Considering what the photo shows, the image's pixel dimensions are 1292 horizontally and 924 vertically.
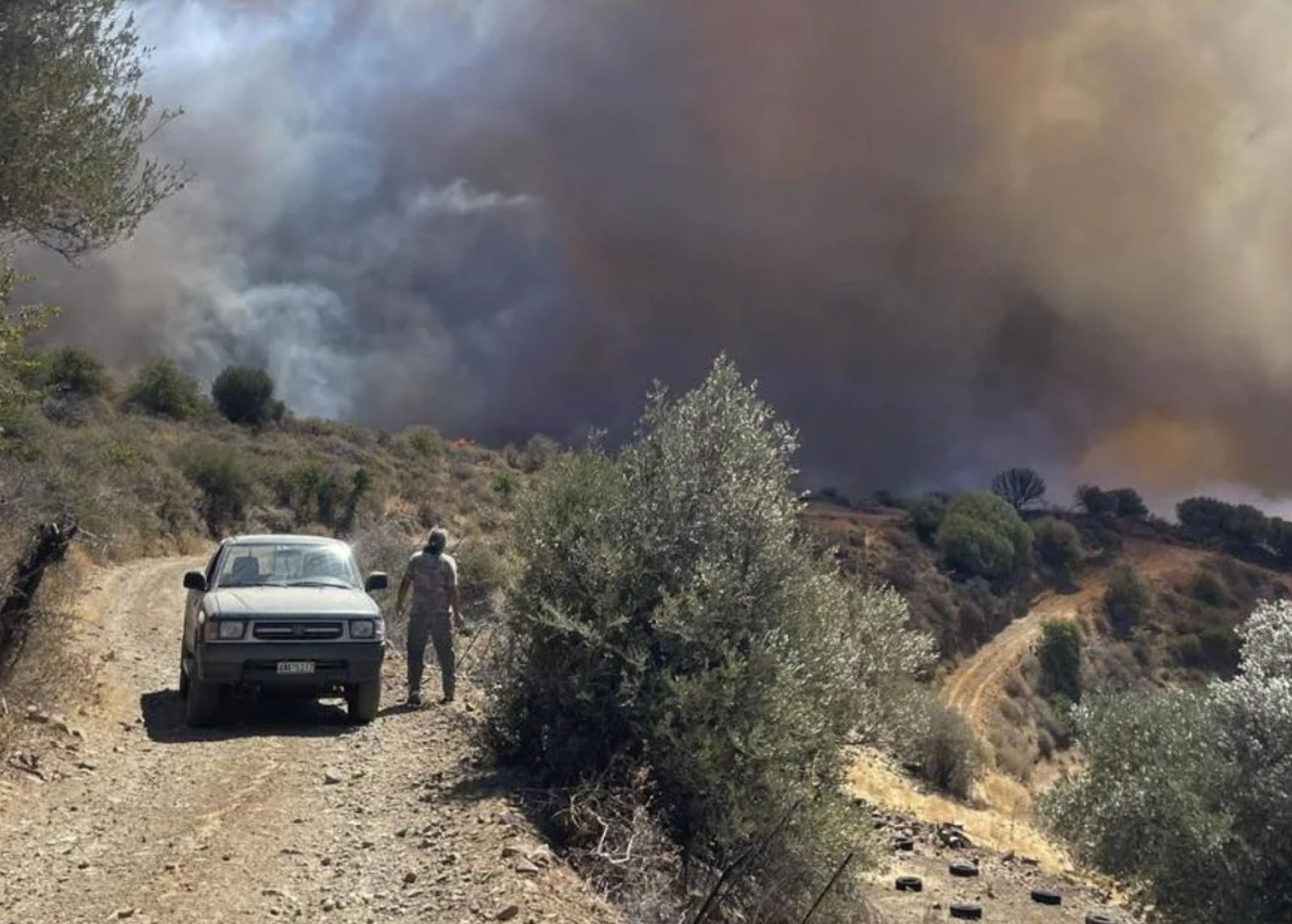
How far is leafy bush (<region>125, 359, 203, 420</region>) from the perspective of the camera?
198 feet

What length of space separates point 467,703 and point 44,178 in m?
7.08

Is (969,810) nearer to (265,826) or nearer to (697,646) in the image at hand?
(697,646)

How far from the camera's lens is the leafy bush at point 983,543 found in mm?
67500

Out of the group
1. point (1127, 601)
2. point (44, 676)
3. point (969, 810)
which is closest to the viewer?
point (44, 676)

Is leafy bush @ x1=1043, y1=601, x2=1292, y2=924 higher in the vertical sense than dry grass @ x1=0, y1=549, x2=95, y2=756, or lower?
lower

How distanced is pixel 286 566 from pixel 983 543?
5894 centimetres

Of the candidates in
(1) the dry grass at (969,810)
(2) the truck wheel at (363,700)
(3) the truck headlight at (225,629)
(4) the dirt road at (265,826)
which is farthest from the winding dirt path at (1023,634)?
(3) the truck headlight at (225,629)

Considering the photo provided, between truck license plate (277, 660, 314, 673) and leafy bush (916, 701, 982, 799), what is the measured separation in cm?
1733

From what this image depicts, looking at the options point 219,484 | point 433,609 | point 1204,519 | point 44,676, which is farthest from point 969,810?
point 1204,519

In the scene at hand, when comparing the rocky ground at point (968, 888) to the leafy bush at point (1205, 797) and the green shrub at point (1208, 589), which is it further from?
the green shrub at point (1208, 589)

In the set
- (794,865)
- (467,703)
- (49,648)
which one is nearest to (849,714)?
(794,865)

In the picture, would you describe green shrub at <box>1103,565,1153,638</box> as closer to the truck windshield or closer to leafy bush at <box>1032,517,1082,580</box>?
leafy bush at <box>1032,517,1082,580</box>

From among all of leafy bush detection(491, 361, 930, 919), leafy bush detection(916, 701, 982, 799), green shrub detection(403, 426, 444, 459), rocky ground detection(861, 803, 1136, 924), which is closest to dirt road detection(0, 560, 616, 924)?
leafy bush detection(491, 361, 930, 919)

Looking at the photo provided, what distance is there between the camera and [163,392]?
6062 cm
